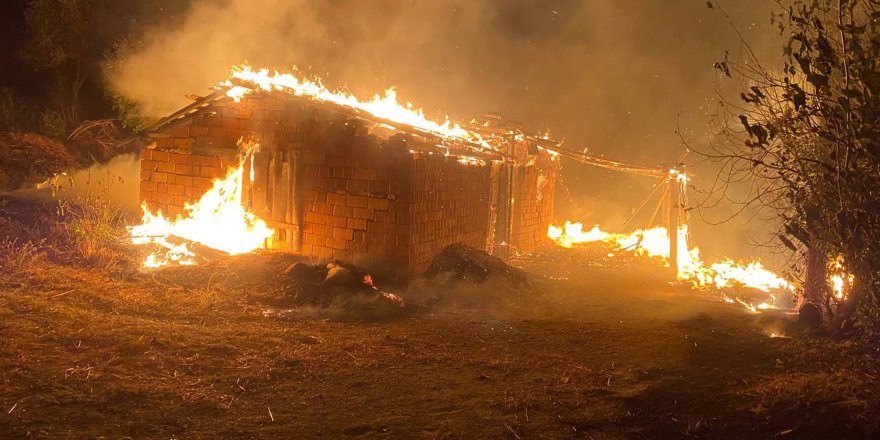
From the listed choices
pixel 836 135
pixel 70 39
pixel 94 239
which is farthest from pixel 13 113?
pixel 836 135

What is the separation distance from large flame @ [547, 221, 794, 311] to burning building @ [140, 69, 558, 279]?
6521mm

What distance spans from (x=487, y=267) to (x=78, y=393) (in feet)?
26.5

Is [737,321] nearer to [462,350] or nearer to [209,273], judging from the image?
[462,350]

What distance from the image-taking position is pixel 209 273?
1029 centimetres

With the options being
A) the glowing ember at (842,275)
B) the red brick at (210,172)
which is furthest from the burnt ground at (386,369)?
the red brick at (210,172)

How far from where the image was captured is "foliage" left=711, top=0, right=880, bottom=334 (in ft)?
15.7

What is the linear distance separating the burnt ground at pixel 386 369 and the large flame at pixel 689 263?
14.8 feet

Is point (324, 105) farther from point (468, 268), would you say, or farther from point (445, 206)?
point (468, 268)

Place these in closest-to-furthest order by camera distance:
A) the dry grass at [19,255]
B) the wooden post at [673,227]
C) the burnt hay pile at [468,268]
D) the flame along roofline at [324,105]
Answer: the dry grass at [19,255], the flame along roofline at [324,105], the burnt hay pile at [468,268], the wooden post at [673,227]

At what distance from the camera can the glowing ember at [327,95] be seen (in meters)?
11.5

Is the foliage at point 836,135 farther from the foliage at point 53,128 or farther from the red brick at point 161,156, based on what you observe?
the foliage at point 53,128

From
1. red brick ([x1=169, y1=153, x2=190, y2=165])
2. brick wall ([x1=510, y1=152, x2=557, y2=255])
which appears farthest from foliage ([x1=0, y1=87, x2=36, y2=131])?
brick wall ([x1=510, y1=152, x2=557, y2=255])

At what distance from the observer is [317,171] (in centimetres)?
1117

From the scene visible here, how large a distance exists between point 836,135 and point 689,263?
40.6 ft
